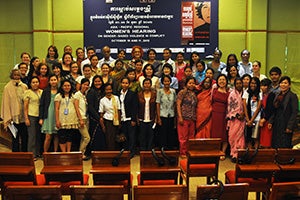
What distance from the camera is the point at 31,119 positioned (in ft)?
21.7

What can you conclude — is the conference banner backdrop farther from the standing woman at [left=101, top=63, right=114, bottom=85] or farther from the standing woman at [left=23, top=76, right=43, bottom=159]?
the standing woman at [left=23, top=76, right=43, bottom=159]

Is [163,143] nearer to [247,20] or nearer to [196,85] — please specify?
[196,85]

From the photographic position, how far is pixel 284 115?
230 inches

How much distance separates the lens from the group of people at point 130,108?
6.41 metres

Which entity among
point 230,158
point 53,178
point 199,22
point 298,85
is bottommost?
point 230,158

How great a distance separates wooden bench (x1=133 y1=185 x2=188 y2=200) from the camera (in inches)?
127

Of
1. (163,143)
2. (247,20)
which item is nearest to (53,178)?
(163,143)

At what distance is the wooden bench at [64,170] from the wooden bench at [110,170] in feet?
0.55

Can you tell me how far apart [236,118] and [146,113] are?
4.92ft

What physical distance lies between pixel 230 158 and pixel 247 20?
422 centimetres

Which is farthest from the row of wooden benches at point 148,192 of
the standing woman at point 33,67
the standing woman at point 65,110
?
the standing woman at point 33,67

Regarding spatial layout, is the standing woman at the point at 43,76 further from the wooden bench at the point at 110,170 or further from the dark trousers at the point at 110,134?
the wooden bench at the point at 110,170

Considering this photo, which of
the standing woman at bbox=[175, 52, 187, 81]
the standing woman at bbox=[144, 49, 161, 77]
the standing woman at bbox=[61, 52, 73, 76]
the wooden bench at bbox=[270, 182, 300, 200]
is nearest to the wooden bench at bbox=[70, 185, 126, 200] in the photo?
the wooden bench at bbox=[270, 182, 300, 200]

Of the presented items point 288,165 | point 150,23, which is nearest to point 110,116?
point 288,165
